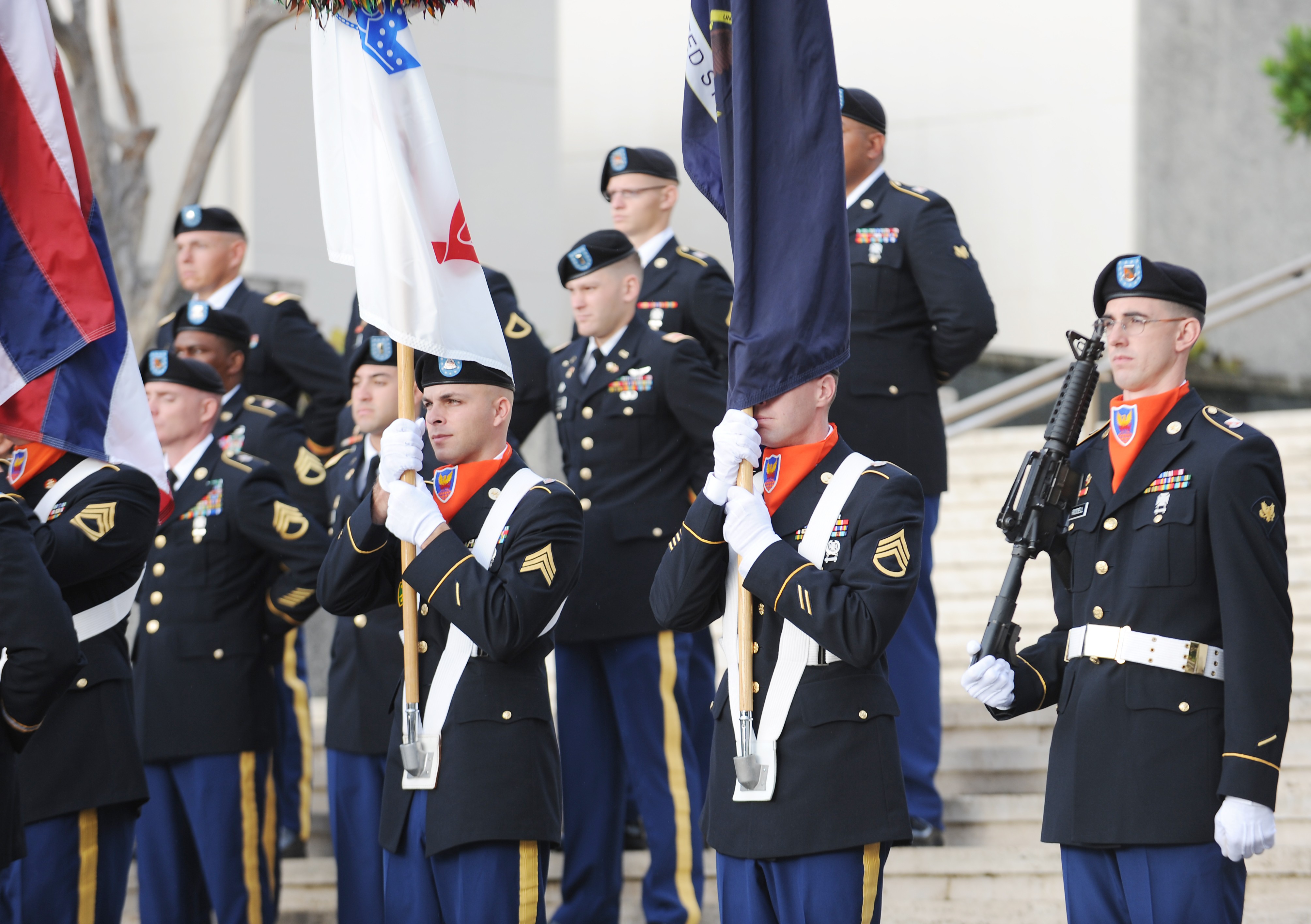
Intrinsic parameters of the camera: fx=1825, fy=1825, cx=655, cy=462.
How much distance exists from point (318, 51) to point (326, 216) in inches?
18.1

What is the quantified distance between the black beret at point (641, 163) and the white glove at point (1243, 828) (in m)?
3.50

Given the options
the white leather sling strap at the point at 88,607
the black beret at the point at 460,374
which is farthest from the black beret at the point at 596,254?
the white leather sling strap at the point at 88,607

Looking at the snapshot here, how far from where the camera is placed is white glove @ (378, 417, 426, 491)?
183 inches

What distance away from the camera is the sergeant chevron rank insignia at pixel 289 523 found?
→ 19.1ft

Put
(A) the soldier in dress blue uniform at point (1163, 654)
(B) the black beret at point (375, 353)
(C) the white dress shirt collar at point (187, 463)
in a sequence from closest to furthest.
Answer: (A) the soldier in dress blue uniform at point (1163, 654)
(C) the white dress shirt collar at point (187, 463)
(B) the black beret at point (375, 353)

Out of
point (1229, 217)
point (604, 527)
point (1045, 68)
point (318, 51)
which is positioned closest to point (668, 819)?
point (604, 527)

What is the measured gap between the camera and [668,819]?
5.72 metres

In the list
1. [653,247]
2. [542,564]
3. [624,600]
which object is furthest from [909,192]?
[542,564]

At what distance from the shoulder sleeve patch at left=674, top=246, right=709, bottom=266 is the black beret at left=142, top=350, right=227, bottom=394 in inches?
67.6

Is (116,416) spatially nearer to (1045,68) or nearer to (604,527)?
(604,527)

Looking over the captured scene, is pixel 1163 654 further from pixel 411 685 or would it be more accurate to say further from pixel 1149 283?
pixel 411 685

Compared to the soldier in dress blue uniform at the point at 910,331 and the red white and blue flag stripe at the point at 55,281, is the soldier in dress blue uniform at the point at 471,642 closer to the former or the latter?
the red white and blue flag stripe at the point at 55,281

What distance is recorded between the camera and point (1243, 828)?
389 centimetres

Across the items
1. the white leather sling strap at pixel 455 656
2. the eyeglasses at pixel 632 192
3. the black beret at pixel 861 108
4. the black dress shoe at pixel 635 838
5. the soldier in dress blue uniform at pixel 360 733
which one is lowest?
the black dress shoe at pixel 635 838
